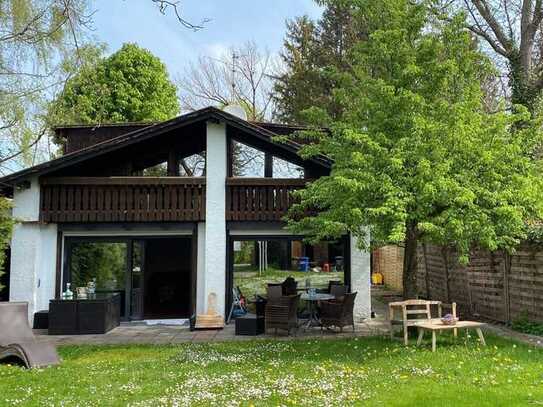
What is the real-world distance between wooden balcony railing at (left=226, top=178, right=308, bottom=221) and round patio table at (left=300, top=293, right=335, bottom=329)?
6.98ft

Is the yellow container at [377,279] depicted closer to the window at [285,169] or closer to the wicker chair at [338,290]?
the wicker chair at [338,290]

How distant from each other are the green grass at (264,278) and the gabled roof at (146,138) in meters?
2.91

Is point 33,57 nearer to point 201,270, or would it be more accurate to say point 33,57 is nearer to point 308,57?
point 201,270

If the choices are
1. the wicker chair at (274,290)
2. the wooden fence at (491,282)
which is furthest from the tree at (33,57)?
the wooden fence at (491,282)

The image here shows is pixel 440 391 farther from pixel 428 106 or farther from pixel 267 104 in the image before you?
pixel 267 104

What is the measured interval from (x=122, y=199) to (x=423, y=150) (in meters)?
7.55

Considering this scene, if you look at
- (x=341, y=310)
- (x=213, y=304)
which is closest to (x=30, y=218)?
(x=213, y=304)

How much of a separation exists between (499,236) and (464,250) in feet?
2.87

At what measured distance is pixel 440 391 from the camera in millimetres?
6238

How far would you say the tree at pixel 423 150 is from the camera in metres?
8.45

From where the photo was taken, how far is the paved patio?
10.6 metres

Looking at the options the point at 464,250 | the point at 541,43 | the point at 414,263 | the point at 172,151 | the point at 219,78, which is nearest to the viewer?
the point at 464,250

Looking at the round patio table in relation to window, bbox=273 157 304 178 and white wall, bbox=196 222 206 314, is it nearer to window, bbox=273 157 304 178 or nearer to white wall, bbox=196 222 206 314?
white wall, bbox=196 222 206 314

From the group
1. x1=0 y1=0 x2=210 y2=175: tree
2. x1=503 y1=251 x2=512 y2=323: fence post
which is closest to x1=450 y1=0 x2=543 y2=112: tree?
x1=503 y1=251 x2=512 y2=323: fence post
